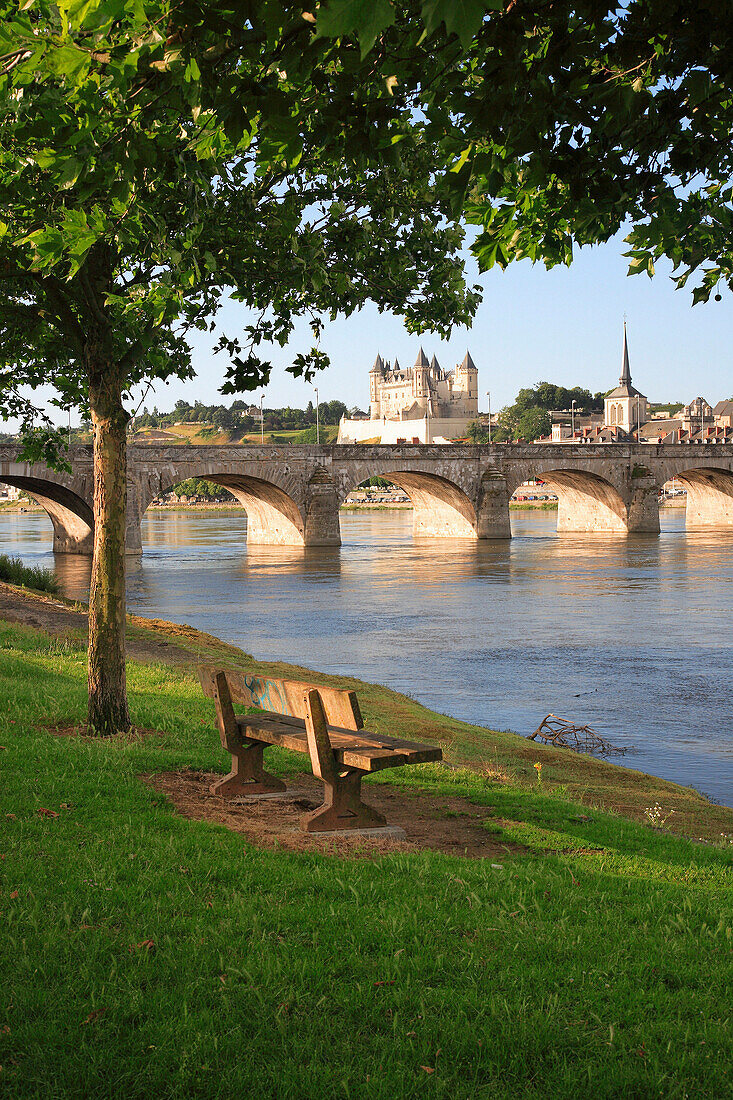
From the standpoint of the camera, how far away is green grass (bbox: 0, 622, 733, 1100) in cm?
335

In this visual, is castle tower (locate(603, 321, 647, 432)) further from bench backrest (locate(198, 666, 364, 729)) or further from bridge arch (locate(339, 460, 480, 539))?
bench backrest (locate(198, 666, 364, 729))

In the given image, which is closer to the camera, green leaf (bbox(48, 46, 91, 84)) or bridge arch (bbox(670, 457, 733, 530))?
green leaf (bbox(48, 46, 91, 84))

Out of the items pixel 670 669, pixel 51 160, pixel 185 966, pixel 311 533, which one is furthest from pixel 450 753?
pixel 311 533

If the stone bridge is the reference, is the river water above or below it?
below

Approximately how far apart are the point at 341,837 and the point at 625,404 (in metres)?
144

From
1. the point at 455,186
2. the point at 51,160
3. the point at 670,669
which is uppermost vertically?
the point at 51,160

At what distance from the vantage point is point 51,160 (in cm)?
457

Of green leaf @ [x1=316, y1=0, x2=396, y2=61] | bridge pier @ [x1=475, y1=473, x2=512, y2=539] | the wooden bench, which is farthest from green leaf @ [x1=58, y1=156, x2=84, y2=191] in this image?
bridge pier @ [x1=475, y1=473, x2=512, y2=539]

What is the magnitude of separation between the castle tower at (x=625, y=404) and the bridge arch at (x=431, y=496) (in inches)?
3293

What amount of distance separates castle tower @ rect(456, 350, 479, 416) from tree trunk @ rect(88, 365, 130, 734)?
7016 inches

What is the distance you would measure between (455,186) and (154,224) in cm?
362

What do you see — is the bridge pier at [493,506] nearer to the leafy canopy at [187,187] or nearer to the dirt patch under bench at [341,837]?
the leafy canopy at [187,187]

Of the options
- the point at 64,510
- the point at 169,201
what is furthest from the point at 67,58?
the point at 64,510

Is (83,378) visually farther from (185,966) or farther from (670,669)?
(670,669)
